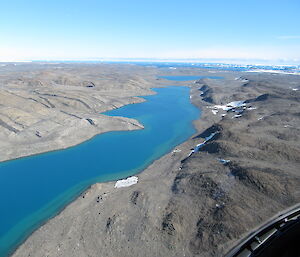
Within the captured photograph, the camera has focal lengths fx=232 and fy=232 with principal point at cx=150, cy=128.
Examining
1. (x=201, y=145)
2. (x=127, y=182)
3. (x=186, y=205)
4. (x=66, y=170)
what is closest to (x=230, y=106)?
(x=201, y=145)

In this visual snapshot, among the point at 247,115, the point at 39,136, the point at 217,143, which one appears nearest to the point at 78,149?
the point at 39,136

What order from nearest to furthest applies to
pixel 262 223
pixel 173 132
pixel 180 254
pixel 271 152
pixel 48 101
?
1. pixel 180 254
2. pixel 262 223
3. pixel 271 152
4. pixel 173 132
5. pixel 48 101

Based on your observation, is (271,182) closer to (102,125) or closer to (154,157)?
(154,157)

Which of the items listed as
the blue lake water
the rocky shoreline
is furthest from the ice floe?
the blue lake water

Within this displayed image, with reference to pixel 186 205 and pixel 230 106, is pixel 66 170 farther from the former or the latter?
pixel 230 106

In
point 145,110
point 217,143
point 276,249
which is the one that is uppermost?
point 276,249

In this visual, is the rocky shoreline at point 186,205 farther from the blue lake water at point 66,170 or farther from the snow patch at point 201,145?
the blue lake water at point 66,170
